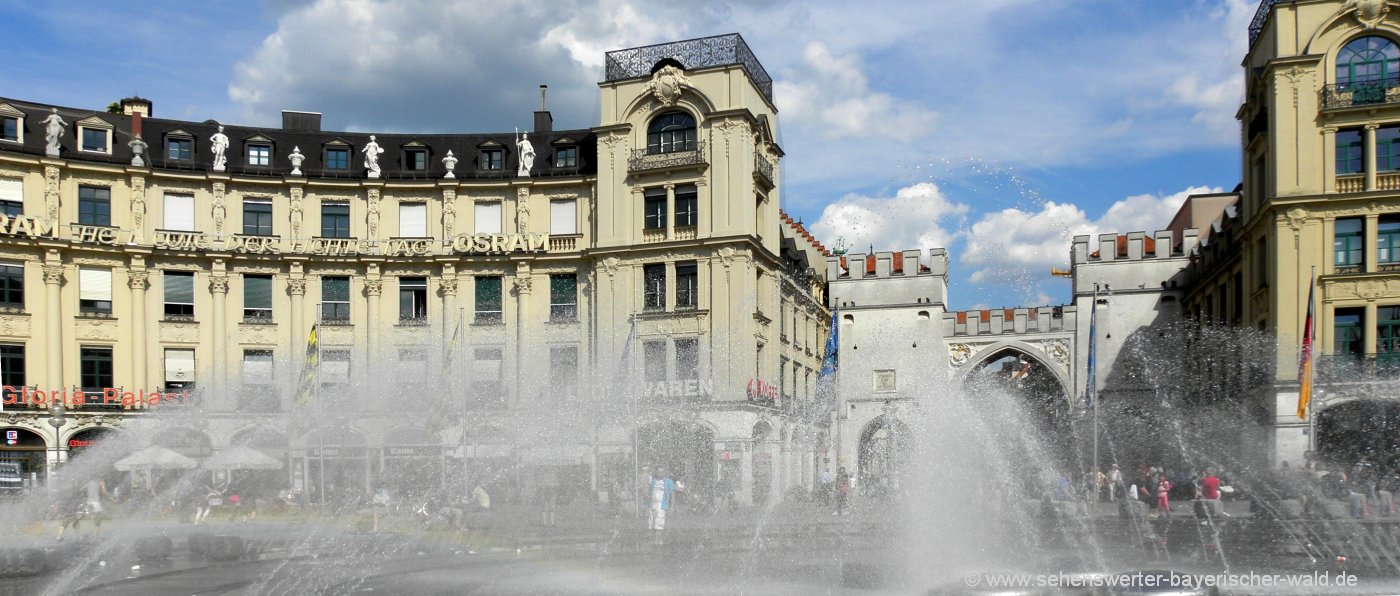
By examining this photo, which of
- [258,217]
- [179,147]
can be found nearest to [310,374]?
[258,217]

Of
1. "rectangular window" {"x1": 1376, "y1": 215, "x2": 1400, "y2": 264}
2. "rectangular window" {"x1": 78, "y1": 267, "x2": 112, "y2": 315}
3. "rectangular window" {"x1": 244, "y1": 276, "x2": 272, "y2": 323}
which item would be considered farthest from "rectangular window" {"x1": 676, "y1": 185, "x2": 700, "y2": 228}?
"rectangular window" {"x1": 1376, "y1": 215, "x2": 1400, "y2": 264}

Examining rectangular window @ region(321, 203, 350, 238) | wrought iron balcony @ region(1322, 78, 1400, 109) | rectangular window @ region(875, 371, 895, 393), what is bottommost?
rectangular window @ region(875, 371, 895, 393)

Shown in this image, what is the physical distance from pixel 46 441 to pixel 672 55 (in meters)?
33.2

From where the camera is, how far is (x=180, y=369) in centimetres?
5941

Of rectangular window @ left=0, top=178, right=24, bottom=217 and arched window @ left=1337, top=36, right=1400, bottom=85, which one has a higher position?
arched window @ left=1337, top=36, right=1400, bottom=85

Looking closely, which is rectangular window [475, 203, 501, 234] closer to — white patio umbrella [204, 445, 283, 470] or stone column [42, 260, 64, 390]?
white patio umbrella [204, 445, 283, 470]

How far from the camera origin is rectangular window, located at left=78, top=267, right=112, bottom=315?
58.1 m

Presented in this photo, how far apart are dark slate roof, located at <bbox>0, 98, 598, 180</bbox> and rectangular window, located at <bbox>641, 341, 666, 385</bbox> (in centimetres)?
943

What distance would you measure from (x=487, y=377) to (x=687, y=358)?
1034 centimetres

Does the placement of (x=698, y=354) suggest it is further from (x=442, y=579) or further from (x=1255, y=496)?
(x=442, y=579)

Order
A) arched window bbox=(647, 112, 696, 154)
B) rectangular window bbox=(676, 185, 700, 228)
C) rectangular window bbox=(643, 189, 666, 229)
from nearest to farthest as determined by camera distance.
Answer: rectangular window bbox=(676, 185, 700, 228) → arched window bbox=(647, 112, 696, 154) → rectangular window bbox=(643, 189, 666, 229)

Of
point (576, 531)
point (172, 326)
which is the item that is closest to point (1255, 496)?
point (576, 531)

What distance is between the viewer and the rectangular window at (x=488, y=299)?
61500 mm

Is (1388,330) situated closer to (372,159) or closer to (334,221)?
(372,159)
